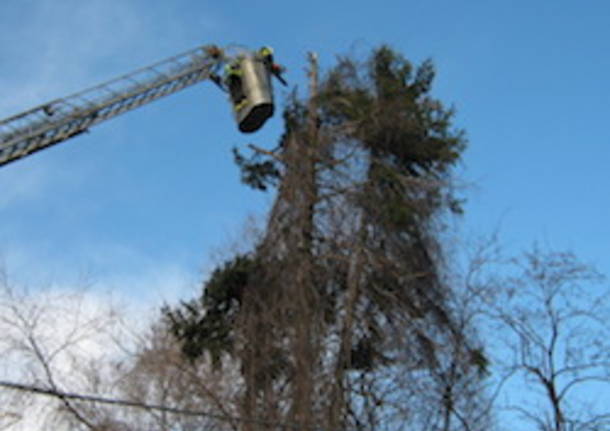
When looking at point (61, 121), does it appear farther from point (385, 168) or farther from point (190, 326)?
point (385, 168)

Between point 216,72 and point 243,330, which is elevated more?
point 216,72

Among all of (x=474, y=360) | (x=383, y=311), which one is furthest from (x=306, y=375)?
(x=474, y=360)

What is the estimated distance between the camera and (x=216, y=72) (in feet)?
45.5

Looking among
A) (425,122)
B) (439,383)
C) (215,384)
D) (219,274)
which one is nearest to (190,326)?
(219,274)

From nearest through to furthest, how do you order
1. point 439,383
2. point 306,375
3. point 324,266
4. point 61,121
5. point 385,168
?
point 61,121
point 306,375
point 439,383
point 324,266
point 385,168

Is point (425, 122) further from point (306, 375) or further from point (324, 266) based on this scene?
point (306, 375)

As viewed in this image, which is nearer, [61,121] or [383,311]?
[61,121]

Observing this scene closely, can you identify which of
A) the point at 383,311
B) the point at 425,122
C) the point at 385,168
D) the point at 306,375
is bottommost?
the point at 306,375

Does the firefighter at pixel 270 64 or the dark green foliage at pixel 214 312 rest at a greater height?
the firefighter at pixel 270 64

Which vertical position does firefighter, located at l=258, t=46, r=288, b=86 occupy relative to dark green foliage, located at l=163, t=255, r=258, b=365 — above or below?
above

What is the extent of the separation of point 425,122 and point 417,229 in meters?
2.85

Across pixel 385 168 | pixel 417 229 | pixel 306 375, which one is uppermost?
pixel 385 168

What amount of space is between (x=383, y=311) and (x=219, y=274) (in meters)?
3.33

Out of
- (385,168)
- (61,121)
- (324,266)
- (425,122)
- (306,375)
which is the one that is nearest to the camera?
(61,121)
